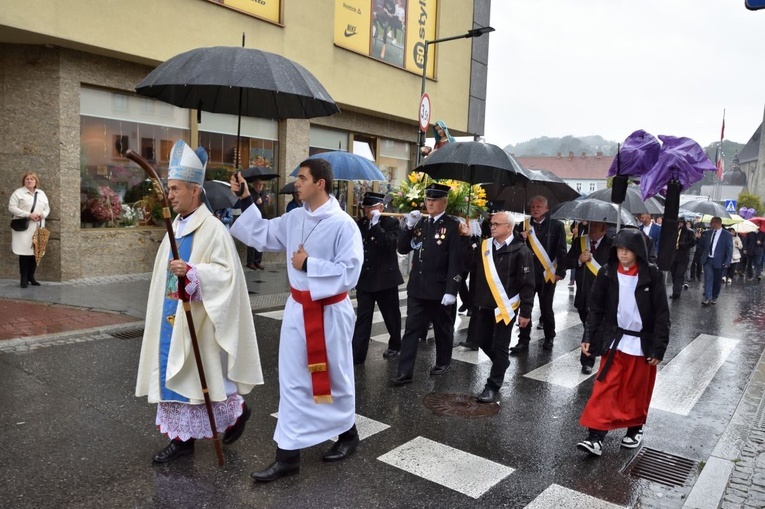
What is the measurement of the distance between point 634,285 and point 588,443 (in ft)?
4.02

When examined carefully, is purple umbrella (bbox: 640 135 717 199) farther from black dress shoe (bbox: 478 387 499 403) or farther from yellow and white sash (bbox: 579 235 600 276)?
black dress shoe (bbox: 478 387 499 403)

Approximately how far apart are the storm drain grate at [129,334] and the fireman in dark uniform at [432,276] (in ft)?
10.9

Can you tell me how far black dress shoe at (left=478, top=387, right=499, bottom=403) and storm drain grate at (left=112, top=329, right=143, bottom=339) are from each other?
164 inches

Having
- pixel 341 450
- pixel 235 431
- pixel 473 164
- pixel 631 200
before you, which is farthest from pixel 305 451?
pixel 631 200

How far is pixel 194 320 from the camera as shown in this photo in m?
3.94

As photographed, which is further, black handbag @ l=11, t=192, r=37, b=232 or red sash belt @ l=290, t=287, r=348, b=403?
black handbag @ l=11, t=192, r=37, b=232

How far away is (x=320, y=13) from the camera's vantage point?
47.6 ft

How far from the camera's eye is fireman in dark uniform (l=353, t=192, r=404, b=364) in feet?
22.1

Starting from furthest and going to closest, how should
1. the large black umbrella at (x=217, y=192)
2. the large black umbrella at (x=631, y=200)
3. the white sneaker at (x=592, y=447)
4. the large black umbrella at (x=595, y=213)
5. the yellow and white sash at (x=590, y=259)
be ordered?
1. the large black umbrella at (x=631, y=200)
2. the yellow and white sash at (x=590, y=259)
3. the large black umbrella at (x=595, y=213)
4. the large black umbrella at (x=217, y=192)
5. the white sneaker at (x=592, y=447)

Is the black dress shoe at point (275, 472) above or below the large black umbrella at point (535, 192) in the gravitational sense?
below

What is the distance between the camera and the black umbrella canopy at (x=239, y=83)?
4.30 meters

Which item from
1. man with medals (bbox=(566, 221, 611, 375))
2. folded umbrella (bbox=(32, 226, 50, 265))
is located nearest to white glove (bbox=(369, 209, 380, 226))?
man with medals (bbox=(566, 221, 611, 375))

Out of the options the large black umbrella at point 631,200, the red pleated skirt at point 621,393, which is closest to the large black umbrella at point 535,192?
the large black umbrella at point 631,200

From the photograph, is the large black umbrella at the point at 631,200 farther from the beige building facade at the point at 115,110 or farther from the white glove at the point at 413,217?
the beige building facade at the point at 115,110
